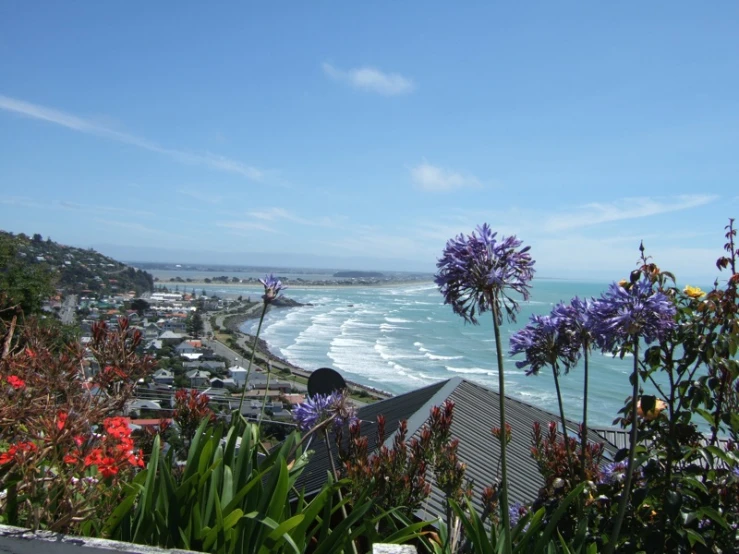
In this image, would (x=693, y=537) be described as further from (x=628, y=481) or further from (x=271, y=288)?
(x=271, y=288)

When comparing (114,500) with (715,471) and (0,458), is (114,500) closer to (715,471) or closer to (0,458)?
(0,458)

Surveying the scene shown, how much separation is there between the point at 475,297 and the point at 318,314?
71.3 metres

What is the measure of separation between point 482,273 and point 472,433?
5.01 meters

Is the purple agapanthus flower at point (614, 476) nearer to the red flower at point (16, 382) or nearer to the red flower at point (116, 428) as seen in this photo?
the red flower at point (116, 428)

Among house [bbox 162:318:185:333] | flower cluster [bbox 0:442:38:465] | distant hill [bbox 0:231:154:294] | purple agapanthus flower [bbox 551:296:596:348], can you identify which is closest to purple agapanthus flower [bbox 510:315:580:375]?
purple agapanthus flower [bbox 551:296:596:348]

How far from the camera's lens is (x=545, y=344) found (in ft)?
8.96

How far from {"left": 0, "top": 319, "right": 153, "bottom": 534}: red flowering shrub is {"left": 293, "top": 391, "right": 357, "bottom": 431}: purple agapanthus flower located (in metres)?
0.88

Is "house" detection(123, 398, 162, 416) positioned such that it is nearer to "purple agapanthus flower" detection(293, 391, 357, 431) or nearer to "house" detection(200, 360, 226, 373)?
"purple agapanthus flower" detection(293, 391, 357, 431)

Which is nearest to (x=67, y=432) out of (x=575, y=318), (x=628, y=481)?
(x=628, y=481)

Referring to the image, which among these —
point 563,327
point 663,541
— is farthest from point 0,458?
point 663,541

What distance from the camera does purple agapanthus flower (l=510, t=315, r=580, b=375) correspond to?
106 inches

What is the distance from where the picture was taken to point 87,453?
207 cm

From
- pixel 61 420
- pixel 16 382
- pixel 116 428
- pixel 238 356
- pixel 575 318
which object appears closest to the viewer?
pixel 61 420

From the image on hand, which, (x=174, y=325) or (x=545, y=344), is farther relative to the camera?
(x=174, y=325)
